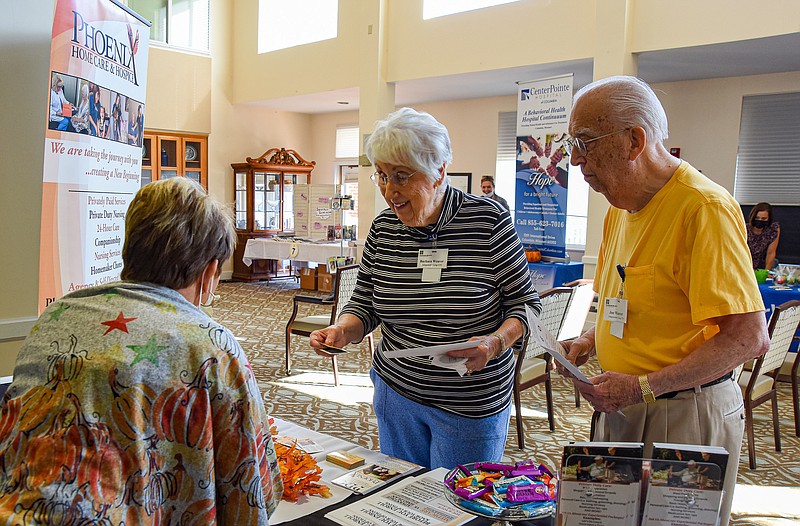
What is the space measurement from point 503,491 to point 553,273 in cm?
571

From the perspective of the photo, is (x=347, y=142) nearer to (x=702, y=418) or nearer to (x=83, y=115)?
(x=83, y=115)

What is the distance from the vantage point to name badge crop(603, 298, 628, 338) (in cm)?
151

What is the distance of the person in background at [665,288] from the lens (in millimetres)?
1348

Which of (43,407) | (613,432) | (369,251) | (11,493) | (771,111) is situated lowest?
(613,432)

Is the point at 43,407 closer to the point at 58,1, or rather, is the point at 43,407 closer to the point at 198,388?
the point at 198,388

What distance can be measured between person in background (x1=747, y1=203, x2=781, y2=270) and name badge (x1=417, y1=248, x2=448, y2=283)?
6106 millimetres

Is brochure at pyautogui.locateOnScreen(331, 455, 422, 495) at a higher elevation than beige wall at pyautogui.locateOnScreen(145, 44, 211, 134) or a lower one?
lower

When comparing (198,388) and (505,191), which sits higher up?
(505,191)

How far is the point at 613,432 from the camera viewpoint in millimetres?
1614

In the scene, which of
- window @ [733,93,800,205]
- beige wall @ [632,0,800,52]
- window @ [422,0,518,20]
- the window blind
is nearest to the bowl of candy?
beige wall @ [632,0,800,52]

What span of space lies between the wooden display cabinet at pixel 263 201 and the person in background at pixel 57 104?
8823mm

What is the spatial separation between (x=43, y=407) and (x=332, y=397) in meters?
4.07

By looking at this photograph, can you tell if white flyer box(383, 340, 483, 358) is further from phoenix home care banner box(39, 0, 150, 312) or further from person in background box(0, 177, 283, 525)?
phoenix home care banner box(39, 0, 150, 312)

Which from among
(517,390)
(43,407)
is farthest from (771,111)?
(43,407)
